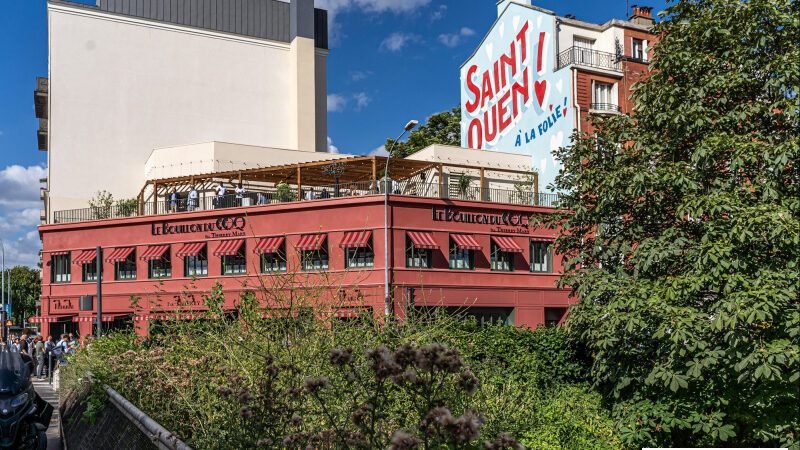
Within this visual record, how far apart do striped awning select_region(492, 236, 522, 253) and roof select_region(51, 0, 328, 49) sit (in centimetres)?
2308

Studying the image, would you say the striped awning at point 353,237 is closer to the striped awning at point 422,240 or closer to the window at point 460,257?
the striped awning at point 422,240

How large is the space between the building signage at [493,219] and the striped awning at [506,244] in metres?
0.46

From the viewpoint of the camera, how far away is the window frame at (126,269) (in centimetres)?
3350

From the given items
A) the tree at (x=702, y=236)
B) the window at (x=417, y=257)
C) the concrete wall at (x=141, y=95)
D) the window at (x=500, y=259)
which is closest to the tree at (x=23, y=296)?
the concrete wall at (x=141, y=95)

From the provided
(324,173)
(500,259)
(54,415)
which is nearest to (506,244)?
(500,259)

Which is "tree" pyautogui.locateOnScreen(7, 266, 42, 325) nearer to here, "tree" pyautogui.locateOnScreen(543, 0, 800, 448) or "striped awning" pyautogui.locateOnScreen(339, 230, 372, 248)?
"striped awning" pyautogui.locateOnScreen(339, 230, 372, 248)

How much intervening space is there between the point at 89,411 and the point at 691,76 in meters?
10.9

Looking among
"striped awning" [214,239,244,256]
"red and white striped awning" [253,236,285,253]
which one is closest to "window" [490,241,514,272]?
"red and white striped awning" [253,236,285,253]

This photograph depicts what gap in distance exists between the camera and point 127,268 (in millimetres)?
33719

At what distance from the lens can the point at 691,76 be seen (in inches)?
464

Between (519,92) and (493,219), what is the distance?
962 centimetres

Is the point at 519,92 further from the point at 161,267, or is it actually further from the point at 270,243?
the point at 161,267

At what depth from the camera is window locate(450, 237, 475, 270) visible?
1188 inches

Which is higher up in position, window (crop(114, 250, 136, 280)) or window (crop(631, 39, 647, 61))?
window (crop(631, 39, 647, 61))
